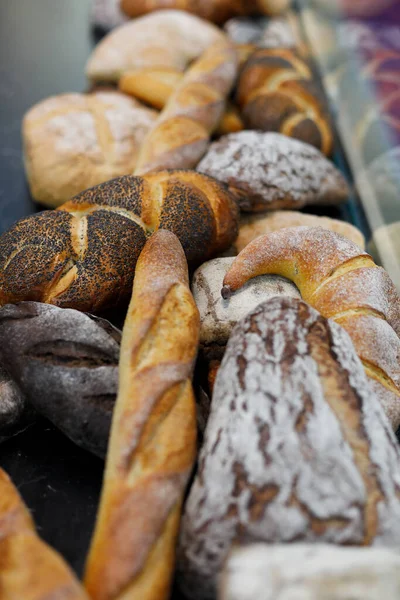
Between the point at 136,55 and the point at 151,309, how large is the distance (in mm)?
1924

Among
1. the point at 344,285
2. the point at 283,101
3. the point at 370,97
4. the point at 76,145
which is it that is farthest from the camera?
the point at 370,97

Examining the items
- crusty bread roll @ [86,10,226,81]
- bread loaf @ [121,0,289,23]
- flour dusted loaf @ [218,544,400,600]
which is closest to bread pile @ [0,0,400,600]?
flour dusted loaf @ [218,544,400,600]

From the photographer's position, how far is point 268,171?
2053mm

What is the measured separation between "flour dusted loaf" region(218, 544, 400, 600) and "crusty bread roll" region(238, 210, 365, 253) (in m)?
1.25

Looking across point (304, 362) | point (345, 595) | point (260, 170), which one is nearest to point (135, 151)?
point (260, 170)

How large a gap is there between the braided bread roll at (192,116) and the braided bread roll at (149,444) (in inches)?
30.9

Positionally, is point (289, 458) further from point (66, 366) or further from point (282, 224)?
point (282, 224)

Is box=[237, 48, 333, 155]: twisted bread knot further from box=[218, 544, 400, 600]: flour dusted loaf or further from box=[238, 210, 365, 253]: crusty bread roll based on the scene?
box=[218, 544, 400, 600]: flour dusted loaf

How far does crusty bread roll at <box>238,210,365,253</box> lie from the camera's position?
2.03 meters

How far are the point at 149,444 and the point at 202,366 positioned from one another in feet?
1.39

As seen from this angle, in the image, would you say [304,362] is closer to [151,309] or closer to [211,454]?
[211,454]

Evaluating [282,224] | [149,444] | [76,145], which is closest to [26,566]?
[149,444]

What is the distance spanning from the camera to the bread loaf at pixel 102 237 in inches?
60.6

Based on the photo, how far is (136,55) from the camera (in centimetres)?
278
